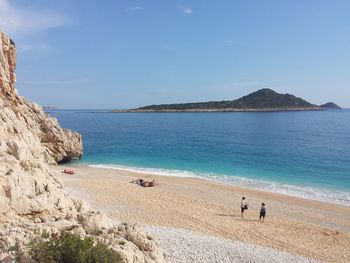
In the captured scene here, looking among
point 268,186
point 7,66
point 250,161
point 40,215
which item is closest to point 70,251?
point 40,215

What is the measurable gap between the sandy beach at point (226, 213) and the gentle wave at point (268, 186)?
6.39 ft

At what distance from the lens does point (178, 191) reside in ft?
109

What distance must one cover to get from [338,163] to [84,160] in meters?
36.5

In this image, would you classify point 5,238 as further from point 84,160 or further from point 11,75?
point 84,160

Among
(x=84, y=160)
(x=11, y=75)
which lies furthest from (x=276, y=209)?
(x=84, y=160)

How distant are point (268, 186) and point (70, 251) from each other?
3133 cm

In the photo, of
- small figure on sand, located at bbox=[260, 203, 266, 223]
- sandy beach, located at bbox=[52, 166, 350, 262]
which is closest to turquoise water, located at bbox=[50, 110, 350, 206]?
sandy beach, located at bbox=[52, 166, 350, 262]

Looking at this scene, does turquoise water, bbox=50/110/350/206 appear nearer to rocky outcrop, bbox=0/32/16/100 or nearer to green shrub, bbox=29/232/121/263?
rocky outcrop, bbox=0/32/16/100

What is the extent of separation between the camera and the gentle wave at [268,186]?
109 feet

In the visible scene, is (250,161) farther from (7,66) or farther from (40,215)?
(40,215)

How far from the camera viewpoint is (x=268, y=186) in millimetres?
37844

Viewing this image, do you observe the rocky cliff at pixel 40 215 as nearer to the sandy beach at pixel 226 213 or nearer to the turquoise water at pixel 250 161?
the sandy beach at pixel 226 213

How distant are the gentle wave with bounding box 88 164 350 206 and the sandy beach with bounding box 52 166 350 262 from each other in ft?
6.39

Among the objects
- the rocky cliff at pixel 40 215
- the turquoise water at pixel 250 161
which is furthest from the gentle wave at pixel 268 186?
the rocky cliff at pixel 40 215
